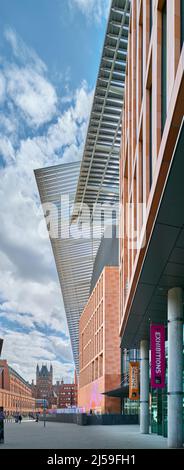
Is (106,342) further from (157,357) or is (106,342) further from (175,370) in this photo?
(175,370)

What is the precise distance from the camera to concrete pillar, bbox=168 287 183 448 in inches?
879

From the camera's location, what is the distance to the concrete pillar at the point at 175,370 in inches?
879

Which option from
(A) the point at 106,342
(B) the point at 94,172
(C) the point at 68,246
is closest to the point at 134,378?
(A) the point at 106,342

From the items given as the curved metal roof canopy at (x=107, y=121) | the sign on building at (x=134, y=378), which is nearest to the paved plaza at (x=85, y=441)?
the sign on building at (x=134, y=378)

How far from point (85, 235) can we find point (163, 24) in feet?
318

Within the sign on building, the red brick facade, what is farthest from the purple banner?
the red brick facade

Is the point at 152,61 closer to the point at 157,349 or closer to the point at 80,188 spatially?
the point at 157,349

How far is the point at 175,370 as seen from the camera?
899 inches

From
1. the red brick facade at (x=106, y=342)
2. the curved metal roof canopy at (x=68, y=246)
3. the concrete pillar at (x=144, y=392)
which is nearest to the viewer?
the concrete pillar at (x=144, y=392)

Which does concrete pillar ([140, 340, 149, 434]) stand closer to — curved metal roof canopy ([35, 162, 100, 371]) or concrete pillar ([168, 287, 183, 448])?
concrete pillar ([168, 287, 183, 448])

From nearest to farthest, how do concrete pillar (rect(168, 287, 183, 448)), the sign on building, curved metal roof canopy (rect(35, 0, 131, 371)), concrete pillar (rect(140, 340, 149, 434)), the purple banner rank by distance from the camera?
concrete pillar (rect(168, 287, 183, 448)) < the purple banner < concrete pillar (rect(140, 340, 149, 434)) < the sign on building < curved metal roof canopy (rect(35, 0, 131, 371))

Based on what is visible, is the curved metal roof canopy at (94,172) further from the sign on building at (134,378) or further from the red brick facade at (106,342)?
the sign on building at (134,378)

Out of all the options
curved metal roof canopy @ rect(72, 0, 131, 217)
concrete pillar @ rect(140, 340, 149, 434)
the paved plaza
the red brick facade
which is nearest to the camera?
the paved plaza

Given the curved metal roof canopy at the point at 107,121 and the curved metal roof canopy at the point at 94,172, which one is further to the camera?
the curved metal roof canopy at the point at 94,172
